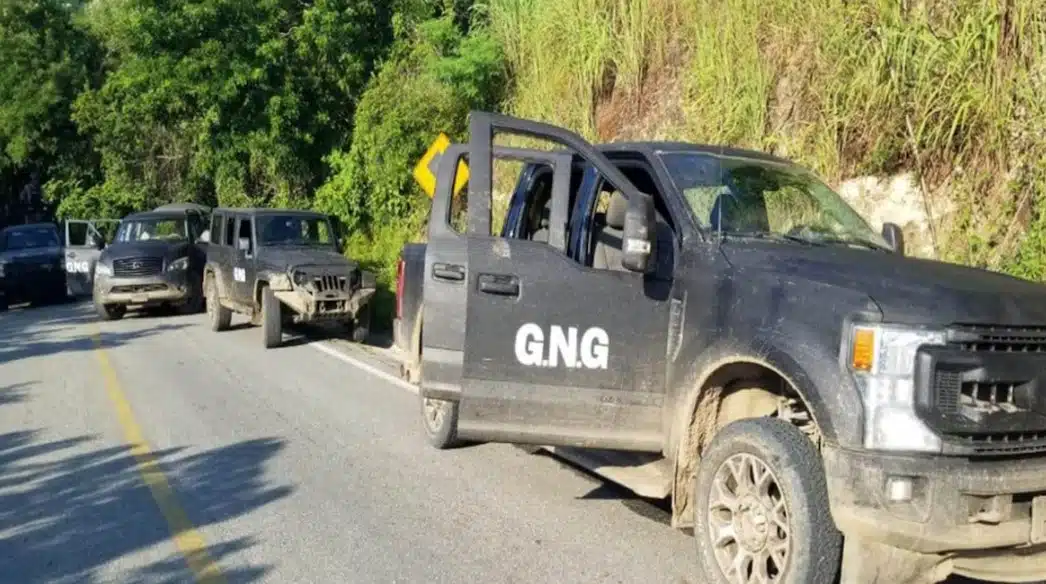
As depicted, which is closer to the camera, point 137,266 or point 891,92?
point 891,92

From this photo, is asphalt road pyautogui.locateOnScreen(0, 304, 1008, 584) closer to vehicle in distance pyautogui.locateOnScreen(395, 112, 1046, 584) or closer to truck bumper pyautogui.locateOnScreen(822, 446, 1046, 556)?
vehicle in distance pyautogui.locateOnScreen(395, 112, 1046, 584)

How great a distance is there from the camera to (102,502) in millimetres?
6453

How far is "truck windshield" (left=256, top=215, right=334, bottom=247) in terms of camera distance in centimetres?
1482

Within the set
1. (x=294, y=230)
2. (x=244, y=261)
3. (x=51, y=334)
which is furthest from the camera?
(x=51, y=334)

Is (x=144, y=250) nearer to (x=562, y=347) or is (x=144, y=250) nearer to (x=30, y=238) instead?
(x=30, y=238)

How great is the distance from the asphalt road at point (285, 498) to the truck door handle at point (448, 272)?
1478 millimetres

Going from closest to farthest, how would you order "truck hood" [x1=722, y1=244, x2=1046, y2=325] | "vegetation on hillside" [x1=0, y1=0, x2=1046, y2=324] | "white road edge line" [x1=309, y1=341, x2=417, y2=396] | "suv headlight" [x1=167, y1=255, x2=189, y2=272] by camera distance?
"truck hood" [x1=722, y1=244, x2=1046, y2=325]
"vegetation on hillside" [x1=0, y1=0, x2=1046, y2=324]
"white road edge line" [x1=309, y1=341, x2=417, y2=396]
"suv headlight" [x1=167, y1=255, x2=189, y2=272]

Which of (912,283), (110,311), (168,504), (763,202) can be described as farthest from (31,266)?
(912,283)

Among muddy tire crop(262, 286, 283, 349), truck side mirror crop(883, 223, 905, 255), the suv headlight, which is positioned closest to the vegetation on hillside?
truck side mirror crop(883, 223, 905, 255)

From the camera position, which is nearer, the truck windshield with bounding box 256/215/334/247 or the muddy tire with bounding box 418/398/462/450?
the muddy tire with bounding box 418/398/462/450

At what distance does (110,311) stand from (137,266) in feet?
4.05

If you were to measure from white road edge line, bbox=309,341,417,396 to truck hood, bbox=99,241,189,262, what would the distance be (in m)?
5.77

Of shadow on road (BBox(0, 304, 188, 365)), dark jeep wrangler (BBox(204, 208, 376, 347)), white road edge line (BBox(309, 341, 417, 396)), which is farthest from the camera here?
shadow on road (BBox(0, 304, 188, 365))

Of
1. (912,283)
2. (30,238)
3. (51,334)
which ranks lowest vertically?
(51,334)
